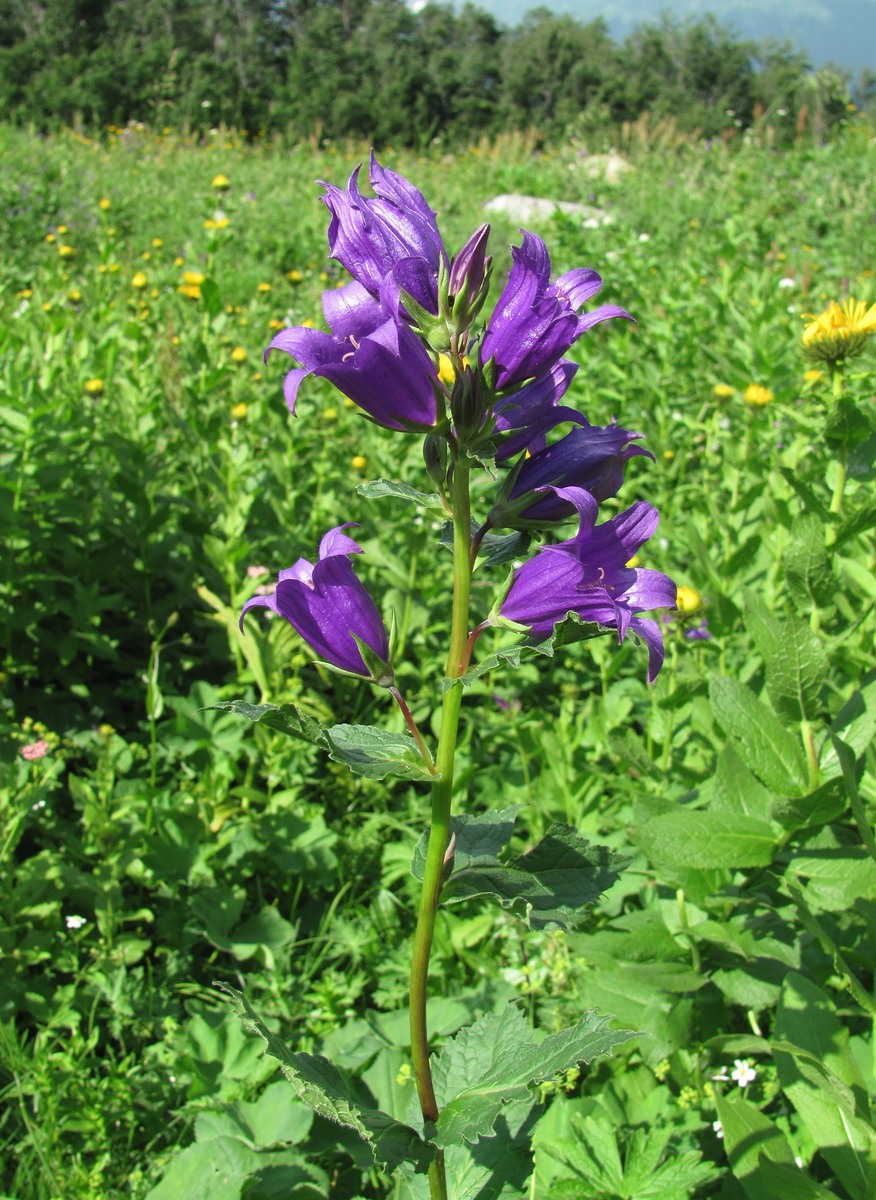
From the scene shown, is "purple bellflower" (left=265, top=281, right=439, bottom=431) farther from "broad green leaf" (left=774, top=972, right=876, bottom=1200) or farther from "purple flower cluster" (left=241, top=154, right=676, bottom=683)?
"broad green leaf" (left=774, top=972, right=876, bottom=1200)

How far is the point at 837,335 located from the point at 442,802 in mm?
1765

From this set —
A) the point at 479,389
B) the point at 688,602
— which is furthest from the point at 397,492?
the point at 688,602

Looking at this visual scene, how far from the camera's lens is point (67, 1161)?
187 centimetres

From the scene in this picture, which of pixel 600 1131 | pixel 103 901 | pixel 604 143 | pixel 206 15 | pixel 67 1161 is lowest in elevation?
pixel 67 1161

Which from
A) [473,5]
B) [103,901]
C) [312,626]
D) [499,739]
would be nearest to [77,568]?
[103,901]

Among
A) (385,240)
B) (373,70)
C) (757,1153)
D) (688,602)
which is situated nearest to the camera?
(385,240)

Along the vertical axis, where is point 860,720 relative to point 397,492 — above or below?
below

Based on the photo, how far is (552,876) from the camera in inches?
49.6

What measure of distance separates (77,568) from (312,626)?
2426 millimetres

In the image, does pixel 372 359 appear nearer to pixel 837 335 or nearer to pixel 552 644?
pixel 552 644

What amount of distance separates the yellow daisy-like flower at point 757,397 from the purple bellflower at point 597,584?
2.42m

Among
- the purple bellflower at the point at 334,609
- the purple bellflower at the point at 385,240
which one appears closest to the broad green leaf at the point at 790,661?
the purple bellflower at the point at 334,609

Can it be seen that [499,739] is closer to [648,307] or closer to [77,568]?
[77,568]

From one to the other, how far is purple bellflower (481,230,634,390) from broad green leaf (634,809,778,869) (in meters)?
1.03
